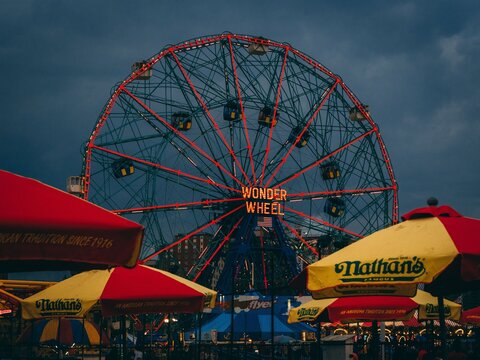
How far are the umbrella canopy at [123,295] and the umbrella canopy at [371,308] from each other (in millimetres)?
2917

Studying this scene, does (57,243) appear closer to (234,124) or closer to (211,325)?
(211,325)

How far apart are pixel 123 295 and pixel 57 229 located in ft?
17.2

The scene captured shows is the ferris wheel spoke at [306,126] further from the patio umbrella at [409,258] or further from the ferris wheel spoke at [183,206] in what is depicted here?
the patio umbrella at [409,258]

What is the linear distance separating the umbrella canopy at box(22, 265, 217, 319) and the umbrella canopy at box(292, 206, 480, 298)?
281 centimetres

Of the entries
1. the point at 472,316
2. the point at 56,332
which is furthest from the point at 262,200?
the point at 472,316

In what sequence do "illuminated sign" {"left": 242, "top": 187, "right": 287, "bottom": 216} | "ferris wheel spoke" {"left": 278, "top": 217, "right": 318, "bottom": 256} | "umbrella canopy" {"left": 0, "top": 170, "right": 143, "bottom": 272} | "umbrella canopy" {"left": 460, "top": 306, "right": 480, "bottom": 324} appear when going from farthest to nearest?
"ferris wheel spoke" {"left": 278, "top": 217, "right": 318, "bottom": 256}, "illuminated sign" {"left": 242, "top": 187, "right": 287, "bottom": 216}, "umbrella canopy" {"left": 460, "top": 306, "right": 480, "bottom": 324}, "umbrella canopy" {"left": 0, "top": 170, "right": 143, "bottom": 272}

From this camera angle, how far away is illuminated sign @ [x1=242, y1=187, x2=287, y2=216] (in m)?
41.6

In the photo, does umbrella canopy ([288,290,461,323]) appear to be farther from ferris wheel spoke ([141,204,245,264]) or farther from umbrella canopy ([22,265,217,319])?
ferris wheel spoke ([141,204,245,264])

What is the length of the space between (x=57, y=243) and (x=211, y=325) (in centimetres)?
2401

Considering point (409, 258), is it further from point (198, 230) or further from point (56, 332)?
point (198, 230)

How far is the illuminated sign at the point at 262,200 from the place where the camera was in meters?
41.6

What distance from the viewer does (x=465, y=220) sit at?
9023 mm

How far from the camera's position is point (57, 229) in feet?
21.9

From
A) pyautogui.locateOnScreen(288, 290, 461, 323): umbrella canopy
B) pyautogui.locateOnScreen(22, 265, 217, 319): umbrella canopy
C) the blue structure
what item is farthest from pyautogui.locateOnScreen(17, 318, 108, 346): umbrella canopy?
pyautogui.locateOnScreen(22, 265, 217, 319): umbrella canopy
